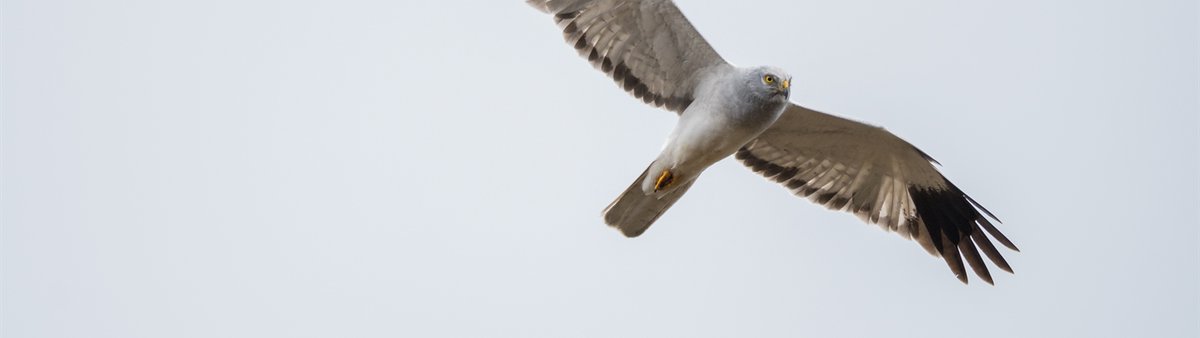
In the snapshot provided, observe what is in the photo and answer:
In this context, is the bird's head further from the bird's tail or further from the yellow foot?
the bird's tail

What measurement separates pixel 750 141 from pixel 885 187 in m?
1.67

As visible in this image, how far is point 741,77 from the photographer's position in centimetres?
1109

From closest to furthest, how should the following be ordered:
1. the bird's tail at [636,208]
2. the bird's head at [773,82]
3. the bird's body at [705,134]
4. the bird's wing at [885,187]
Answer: the bird's head at [773,82], the bird's body at [705,134], the bird's tail at [636,208], the bird's wing at [885,187]

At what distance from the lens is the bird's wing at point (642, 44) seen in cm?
1130

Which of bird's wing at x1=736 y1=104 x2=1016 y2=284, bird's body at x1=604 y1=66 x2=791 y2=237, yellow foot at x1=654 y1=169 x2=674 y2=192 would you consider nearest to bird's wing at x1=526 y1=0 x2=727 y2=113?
bird's body at x1=604 y1=66 x2=791 y2=237

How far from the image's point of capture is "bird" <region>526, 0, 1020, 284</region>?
11242 millimetres

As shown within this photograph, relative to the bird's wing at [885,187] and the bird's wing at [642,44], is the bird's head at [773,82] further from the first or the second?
the bird's wing at [885,187]

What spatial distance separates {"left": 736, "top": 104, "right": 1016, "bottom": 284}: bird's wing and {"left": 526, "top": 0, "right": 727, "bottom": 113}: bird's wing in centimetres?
122

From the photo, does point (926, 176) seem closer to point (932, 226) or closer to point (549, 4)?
point (932, 226)

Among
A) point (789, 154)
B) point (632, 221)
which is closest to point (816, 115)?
point (789, 154)

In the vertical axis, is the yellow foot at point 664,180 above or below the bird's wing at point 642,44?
below

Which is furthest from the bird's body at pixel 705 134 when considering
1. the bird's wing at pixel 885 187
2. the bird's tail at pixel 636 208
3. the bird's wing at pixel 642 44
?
the bird's wing at pixel 885 187

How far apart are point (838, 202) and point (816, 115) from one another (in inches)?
62.5

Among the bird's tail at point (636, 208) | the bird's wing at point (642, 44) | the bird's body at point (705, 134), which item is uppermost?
the bird's wing at point (642, 44)
